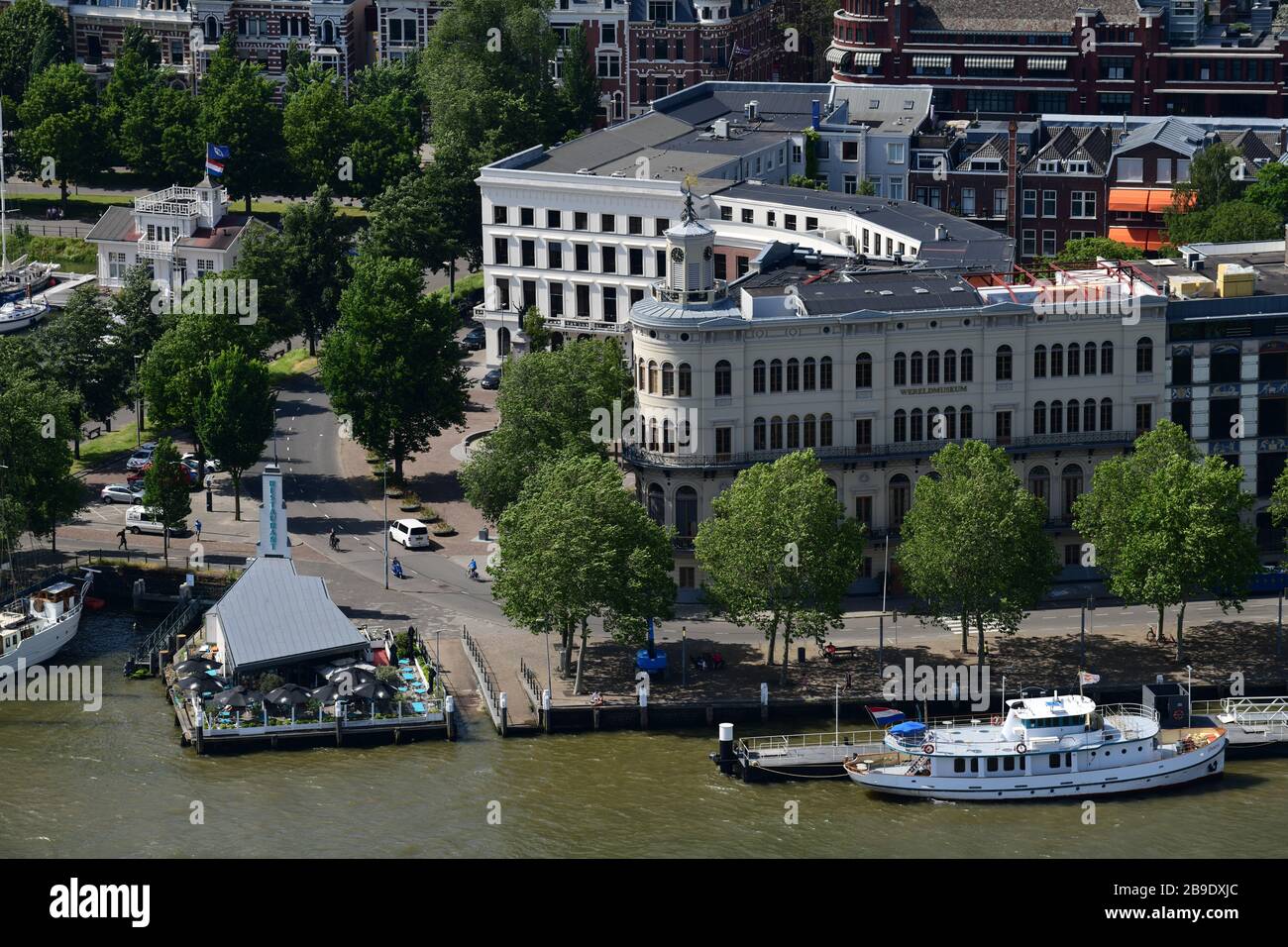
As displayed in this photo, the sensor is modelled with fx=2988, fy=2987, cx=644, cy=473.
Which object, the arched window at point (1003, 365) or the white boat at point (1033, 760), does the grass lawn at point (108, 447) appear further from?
the white boat at point (1033, 760)

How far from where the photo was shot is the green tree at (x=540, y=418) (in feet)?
518

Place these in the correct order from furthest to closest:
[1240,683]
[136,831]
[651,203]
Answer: [651,203] < [1240,683] < [136,831]

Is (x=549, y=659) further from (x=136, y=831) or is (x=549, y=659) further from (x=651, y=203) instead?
(x=651, y=203)

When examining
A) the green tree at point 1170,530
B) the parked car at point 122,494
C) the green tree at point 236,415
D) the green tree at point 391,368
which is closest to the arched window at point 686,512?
the green tree at point 1170,530

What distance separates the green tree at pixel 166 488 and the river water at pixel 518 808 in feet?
72.1

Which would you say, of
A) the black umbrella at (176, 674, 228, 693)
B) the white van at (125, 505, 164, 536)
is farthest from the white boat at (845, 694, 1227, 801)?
the white van at (125, 505, 164, 536)

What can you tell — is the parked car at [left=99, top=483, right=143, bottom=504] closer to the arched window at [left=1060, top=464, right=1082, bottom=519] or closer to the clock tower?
the clock tower

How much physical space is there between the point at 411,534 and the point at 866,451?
26.3 metres

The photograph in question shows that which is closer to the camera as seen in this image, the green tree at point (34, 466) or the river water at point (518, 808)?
the river water at point (518, 808)

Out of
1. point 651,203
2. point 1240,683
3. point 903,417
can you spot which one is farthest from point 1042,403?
point 651,203

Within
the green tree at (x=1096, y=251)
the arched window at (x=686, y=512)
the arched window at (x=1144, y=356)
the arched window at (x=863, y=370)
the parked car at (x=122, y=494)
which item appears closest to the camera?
the arched window at (x=686, y=512)

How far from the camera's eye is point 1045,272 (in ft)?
540

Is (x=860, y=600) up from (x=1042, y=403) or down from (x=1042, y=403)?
down

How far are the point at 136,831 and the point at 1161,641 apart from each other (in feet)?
173
